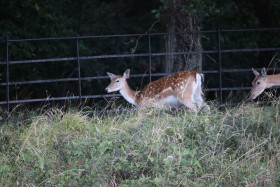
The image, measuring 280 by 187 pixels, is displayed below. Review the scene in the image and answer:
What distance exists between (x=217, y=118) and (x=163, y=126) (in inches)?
35.2

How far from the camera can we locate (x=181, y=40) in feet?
34.1

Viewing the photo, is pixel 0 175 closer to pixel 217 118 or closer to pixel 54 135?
pixel 54 135

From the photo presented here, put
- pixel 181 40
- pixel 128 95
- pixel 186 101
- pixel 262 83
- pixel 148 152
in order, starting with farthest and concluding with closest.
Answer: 1. pixel 181 40
2. pixel 262 83
3. pixel 128 95
4. pixel 186 101
5. pixel 148 152

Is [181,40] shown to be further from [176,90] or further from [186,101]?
[186,101]

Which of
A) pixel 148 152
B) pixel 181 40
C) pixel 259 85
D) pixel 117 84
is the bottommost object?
pixel 148 152

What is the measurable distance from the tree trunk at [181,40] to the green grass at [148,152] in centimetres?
323

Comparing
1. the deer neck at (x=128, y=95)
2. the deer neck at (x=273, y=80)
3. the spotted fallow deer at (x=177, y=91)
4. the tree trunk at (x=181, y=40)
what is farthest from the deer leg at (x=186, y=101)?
the deer neck at (x=273, y=80)

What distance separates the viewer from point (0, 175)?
19.0 ft

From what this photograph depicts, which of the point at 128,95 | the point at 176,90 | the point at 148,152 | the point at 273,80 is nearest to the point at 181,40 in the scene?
the point at 176,90

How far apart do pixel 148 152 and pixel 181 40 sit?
4.94 metres

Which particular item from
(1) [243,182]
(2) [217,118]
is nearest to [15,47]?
(2) [217,118]

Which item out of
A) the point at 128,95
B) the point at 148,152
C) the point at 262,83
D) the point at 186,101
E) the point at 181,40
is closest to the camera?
the point at 148,152

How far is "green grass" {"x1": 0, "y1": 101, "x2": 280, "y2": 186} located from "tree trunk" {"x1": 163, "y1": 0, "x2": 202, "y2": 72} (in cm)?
323

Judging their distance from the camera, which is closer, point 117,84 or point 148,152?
point 148,152
